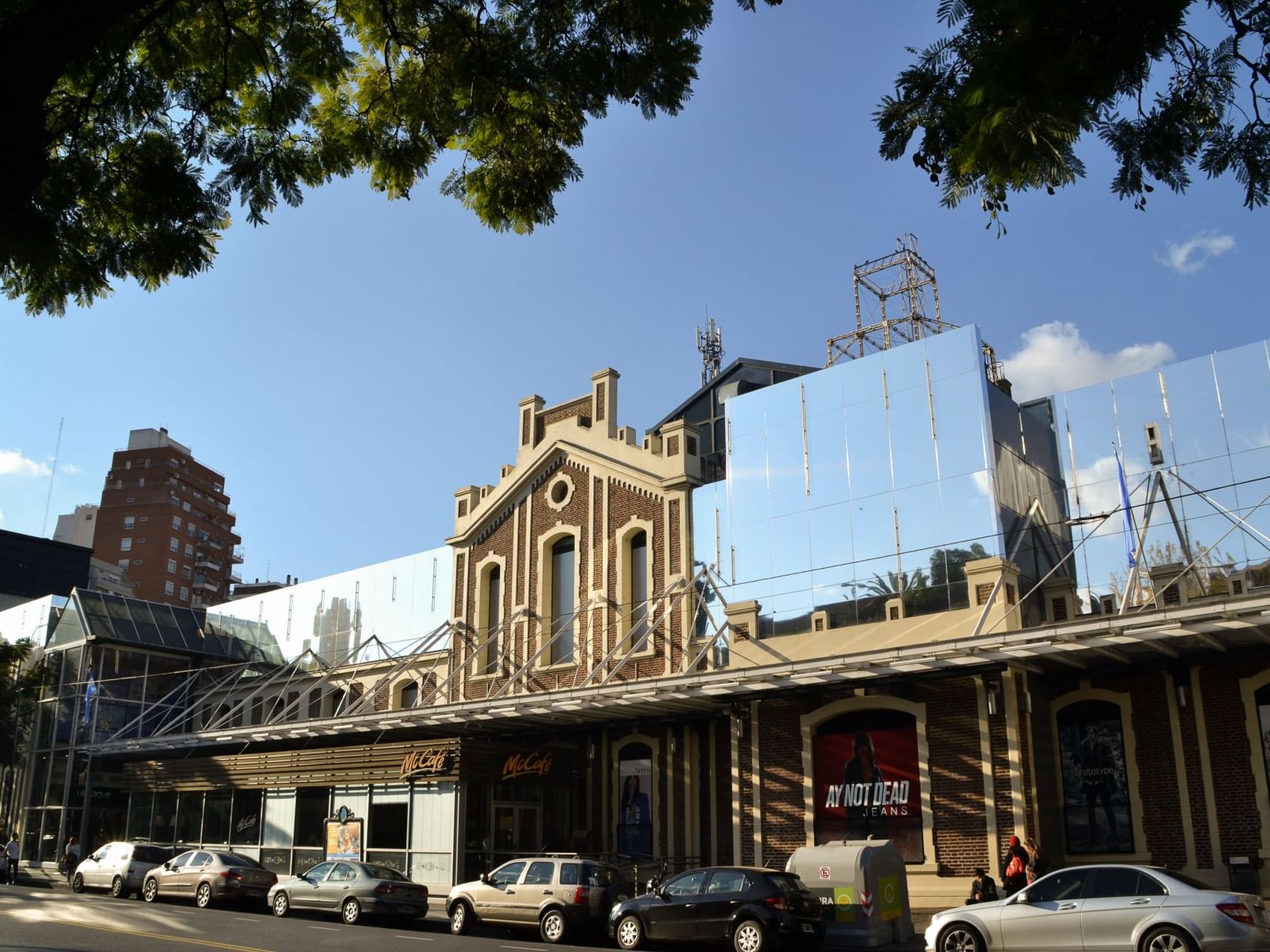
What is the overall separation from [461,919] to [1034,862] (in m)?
10.3

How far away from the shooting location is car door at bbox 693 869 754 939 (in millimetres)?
17172

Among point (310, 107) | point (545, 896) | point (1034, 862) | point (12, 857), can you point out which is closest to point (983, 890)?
point (1034, 862)

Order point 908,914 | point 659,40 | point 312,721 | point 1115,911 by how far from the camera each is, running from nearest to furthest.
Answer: point 659,40 < point 1115,911 < point 908,914 < point 312,721

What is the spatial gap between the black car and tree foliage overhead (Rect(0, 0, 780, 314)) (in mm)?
12128

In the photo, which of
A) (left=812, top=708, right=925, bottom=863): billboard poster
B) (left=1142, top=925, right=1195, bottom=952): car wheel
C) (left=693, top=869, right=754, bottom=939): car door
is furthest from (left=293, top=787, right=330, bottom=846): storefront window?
(left=1142, top=925, right=1195, bottom=952): car wheel

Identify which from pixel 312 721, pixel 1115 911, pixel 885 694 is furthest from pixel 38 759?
pixel 1115 911

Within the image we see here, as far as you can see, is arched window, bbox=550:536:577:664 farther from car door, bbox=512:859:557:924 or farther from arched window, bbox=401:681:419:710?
car door, bbox=512:859:557:924

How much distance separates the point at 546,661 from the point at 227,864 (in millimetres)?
9149

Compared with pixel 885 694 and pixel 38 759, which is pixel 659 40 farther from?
pixel 38 759

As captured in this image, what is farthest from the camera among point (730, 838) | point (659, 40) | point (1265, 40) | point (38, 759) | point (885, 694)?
point (38, 759)

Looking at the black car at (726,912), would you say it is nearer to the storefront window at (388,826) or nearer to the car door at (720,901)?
the car door at (720,901)

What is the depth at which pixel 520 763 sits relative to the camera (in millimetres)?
27125

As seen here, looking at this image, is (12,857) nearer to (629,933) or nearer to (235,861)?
(235,861)

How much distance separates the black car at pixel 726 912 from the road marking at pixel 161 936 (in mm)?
5763
